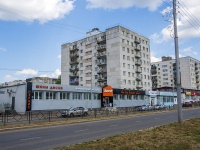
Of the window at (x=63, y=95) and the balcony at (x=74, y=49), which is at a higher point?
the balcony at (x=74, y=49)

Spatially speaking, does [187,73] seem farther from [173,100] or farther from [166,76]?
[173,100]

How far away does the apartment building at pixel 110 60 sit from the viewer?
74875 mm

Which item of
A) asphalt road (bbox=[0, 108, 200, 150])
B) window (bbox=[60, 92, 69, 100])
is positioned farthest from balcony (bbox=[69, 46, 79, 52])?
asphalt road (bbox=[0, 108, 200, 150])

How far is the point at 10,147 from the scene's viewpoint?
34.5 feet

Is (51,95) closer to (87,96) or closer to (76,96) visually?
(76,96)

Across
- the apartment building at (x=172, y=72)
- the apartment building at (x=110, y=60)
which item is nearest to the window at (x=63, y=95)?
the apartment building at (x=110, y=60)

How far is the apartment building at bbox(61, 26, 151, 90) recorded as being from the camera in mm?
74875

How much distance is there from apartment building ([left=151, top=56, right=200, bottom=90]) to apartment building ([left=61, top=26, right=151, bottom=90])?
3938cm

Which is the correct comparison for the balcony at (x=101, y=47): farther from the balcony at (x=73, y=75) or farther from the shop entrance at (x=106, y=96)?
the shop entrance at (x=106, y=96)

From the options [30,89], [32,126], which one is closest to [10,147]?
[32,126]

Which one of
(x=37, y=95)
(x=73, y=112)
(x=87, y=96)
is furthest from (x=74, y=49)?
(x=73, y=112)

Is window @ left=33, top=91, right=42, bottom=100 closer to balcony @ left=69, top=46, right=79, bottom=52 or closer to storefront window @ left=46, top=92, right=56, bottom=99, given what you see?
storefront window @ left=46, top=92, right=56, bottom=99

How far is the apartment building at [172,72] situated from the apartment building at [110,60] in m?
39.4

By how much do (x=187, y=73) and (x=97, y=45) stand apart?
58555 mm
